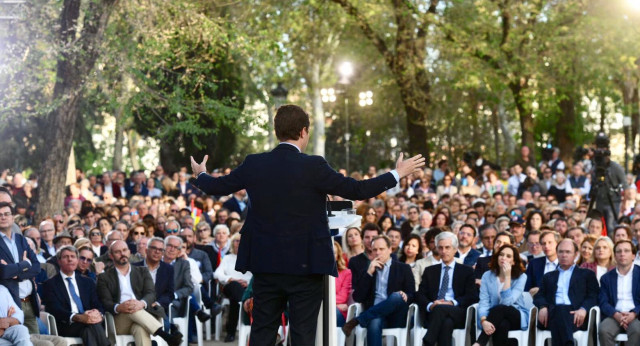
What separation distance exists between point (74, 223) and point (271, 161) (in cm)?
1045

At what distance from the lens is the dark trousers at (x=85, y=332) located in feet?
37.9

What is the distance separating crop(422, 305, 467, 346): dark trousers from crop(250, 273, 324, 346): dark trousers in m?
5.53

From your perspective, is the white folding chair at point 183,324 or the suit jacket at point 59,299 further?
the white folding chair at point 183,324

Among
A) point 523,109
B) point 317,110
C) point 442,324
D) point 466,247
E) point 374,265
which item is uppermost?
point 317,110

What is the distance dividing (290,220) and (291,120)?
0.53m

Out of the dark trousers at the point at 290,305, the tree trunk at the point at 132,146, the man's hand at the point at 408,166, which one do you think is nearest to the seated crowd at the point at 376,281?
the dark trousers at the point at 290,305

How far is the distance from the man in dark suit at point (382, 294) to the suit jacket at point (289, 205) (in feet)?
18.2

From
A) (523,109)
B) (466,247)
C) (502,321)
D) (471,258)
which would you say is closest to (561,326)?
(502,321)

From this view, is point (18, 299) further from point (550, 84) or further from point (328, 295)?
point (550, 84)

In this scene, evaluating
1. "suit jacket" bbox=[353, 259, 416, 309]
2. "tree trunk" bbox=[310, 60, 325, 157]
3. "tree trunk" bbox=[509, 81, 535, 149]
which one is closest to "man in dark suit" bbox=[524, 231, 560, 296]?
"suit jacket" bbox=[353, 259, 416, 309]

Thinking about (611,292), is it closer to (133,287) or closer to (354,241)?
(354,241)

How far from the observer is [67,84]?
19.0m

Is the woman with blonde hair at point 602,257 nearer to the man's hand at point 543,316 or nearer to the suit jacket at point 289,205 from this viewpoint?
the man's hand at point 543,316

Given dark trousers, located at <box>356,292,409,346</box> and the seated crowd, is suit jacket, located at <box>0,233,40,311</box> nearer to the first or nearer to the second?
the seated crowd
